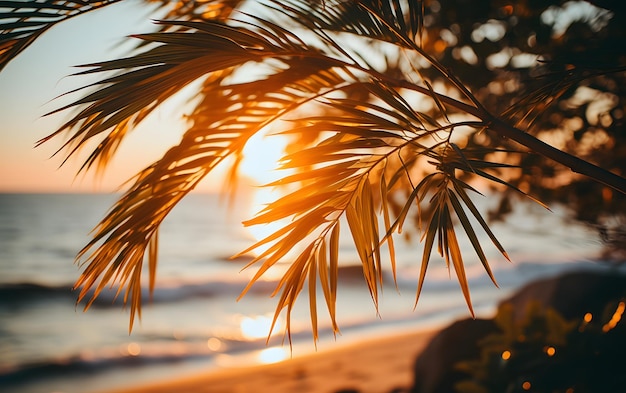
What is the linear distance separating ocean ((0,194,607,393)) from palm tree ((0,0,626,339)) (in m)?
0.22

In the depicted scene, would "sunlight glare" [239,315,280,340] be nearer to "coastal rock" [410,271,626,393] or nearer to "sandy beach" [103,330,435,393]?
"sandy beach" [103,330,435,393]

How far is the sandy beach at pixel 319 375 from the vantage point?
574cm

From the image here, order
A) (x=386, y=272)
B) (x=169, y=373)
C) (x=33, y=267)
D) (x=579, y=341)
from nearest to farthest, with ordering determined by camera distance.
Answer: (x=579, y=341) → (x=169, y=373) → (x=33, y=267) → (x=386, y=272)

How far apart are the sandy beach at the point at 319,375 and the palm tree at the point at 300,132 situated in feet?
13.7

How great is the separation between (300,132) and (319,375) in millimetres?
5457

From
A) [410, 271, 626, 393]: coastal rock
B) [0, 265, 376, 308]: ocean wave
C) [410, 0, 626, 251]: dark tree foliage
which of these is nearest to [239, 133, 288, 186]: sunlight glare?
[410, 0, 626, 251]: dark tree foliage

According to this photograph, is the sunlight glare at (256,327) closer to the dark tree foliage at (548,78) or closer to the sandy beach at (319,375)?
the sandy beach at (319,375)

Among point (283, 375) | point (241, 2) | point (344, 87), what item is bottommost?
point (283, 375)

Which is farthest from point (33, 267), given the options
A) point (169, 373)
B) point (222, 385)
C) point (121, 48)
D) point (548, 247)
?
point (548, 247)

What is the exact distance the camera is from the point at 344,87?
164 centimetres

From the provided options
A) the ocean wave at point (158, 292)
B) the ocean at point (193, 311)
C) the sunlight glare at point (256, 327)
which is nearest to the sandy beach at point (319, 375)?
the ocean at point (193, 311)

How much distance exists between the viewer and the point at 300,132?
1.37 m

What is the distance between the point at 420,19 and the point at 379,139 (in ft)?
1.79

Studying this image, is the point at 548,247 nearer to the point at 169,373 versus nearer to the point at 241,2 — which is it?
the point at 169,373
